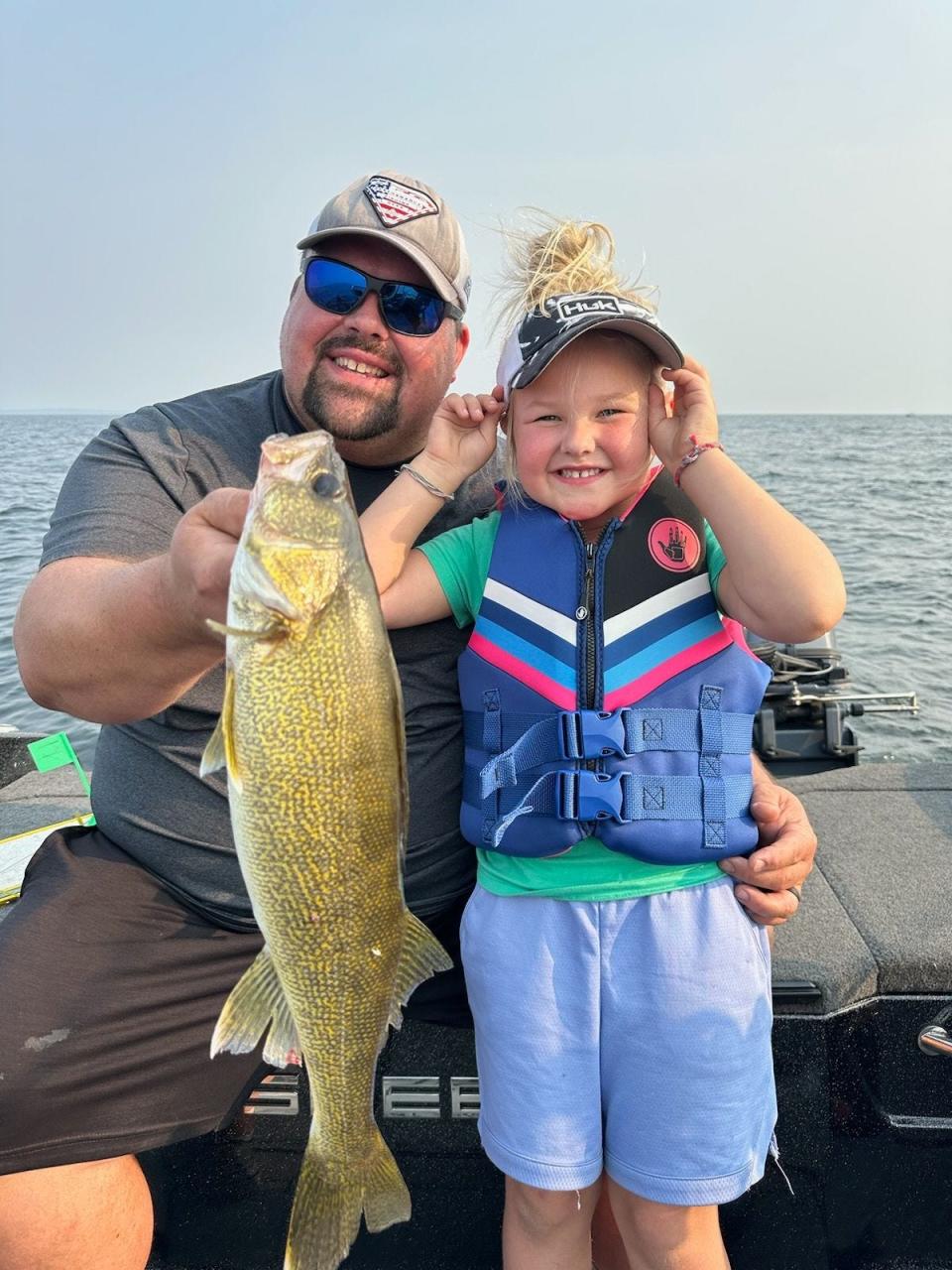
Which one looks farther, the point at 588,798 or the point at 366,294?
the point at 366,294

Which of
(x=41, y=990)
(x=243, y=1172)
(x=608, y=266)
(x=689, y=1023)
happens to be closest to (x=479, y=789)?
(x=689, y=1023)

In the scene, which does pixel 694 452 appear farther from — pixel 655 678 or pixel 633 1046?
pixel 633 1046

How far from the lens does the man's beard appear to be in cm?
336

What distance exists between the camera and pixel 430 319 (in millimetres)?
3459

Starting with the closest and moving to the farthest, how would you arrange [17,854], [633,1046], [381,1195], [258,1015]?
1. [258,1015]
2. [381,1195]
3. [633,1046]
4. [17,854]

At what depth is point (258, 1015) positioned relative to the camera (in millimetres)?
2158

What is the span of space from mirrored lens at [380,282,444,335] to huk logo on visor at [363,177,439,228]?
22 centimetres

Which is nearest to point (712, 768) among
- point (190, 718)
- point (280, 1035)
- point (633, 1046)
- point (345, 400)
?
point (633, 1046)

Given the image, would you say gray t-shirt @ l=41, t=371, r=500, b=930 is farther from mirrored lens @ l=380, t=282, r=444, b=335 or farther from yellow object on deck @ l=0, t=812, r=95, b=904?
yellow object on deck @ l=0, t=812, r=95, b=904

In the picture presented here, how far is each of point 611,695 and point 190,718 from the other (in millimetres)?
1326

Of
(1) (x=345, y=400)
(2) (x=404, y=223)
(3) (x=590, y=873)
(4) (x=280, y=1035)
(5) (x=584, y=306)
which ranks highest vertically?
(2) (x=404, y=223)

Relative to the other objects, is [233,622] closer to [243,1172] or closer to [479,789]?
[479,789]

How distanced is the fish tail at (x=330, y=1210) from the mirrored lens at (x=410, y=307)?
264 cm

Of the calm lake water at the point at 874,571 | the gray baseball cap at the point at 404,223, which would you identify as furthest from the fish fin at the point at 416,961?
the calm lake water at the point at 874,571
